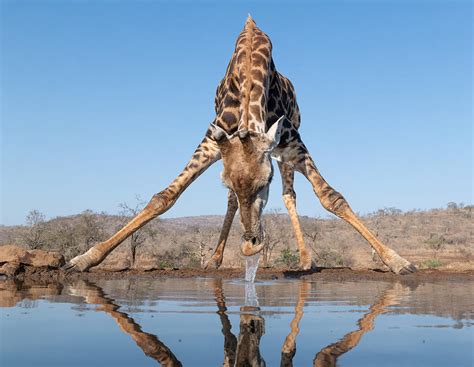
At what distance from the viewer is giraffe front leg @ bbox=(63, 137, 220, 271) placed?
27.4 feet

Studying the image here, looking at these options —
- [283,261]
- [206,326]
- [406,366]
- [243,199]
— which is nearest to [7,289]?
[243,199]

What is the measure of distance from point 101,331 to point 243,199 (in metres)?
2.82

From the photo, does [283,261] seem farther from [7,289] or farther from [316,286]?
[7,289]

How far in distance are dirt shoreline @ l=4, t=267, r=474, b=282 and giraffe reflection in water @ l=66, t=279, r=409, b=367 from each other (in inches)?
106

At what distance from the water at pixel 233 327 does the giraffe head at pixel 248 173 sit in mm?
764

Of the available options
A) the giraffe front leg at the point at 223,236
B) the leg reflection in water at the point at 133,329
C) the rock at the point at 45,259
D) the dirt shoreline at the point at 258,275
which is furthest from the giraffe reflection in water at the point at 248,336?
the giraffe front leg at the point at 223,236

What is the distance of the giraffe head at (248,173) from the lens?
6574mm

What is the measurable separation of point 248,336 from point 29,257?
6.66 meters

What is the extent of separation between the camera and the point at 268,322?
4.61 metres

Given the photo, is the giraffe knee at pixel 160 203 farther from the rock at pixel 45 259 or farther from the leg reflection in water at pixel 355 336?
the leg reflection in water at pixel 355 336

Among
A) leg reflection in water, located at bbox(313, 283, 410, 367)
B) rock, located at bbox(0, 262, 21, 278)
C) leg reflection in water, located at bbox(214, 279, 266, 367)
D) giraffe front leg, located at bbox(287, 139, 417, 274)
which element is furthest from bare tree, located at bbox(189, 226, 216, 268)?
leg reflection in water, located at bbox(214, 279, 266, 367)

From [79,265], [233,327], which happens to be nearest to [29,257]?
[79,265]

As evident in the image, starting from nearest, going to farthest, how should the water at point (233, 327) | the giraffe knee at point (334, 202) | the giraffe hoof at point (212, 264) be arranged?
the water at point (233, 327) < the giraffe knee at point (334, 202) < the giraffe hoof at point (212, 264)

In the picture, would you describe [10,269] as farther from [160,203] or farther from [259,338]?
[259,338]
